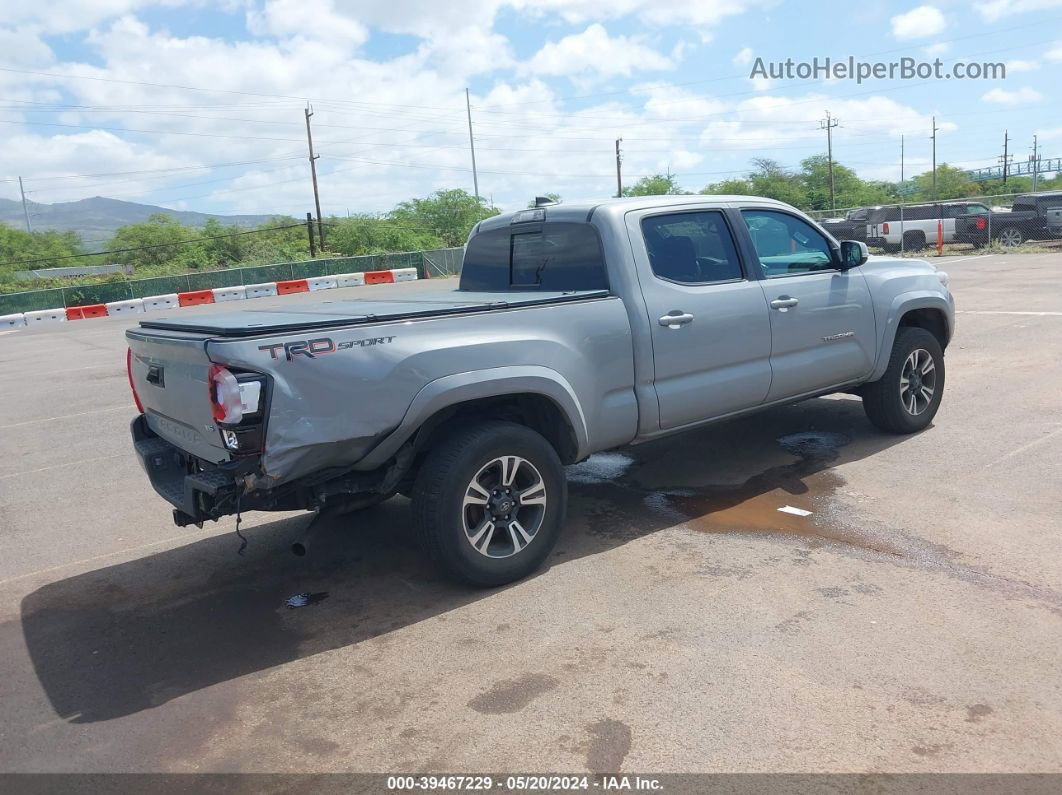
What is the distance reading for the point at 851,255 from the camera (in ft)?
20.5

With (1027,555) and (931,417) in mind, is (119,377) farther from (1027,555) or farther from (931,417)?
(1027,555)

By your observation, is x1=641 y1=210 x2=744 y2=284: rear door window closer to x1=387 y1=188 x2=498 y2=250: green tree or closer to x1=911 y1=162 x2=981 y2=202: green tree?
x1=387 y1=188 x2=498 y2=250: green tree

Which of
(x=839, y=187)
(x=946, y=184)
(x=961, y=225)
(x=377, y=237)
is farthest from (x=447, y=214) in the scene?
(x=946, y=184)

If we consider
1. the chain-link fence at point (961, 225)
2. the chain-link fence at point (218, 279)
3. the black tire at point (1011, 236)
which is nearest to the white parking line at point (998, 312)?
the chain-link fence at point (961, 225)

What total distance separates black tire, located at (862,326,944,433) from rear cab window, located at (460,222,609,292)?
281 cm

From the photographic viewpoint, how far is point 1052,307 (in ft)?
43.2

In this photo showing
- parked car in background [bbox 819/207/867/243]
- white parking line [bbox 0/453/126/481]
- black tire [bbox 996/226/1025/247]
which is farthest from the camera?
parked car in background [bbox 819/207/867/243]

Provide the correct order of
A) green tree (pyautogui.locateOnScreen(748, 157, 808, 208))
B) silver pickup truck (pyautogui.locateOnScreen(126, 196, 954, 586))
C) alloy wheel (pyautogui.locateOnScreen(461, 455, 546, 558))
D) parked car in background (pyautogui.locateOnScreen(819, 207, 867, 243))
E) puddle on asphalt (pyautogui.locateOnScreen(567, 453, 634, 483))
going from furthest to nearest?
1. green tree (pyautogui.locateOnScreen(748, 157, 808, 208))
2. parked car in background (pyautogui.locateOnScreen(819, 207, 867, 243))
3. puddle on asphalt (pyautogui.locateOnScreen(567, 453, 634, 483))
4. alloy wheel (pyautogui.locateOnScreen(461, 455, 546, 558))
5. silver pickup truck (pyautogui.locateOnScreen(126, 196, 954, 586))

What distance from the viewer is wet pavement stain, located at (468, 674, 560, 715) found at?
3355 mm

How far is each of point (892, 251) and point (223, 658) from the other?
93.8ft

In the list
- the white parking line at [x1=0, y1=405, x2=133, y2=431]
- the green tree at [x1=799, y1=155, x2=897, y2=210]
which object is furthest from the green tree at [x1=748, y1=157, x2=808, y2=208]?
the white parking line at [x1=0, y1=405, x2=133, y2=431]

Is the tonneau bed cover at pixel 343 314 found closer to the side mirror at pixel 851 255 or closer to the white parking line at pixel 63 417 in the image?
the side mirror at pixel 851 255

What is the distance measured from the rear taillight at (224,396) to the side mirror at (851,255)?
4424 mm

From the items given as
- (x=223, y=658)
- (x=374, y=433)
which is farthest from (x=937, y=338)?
(x=223, y=658)
